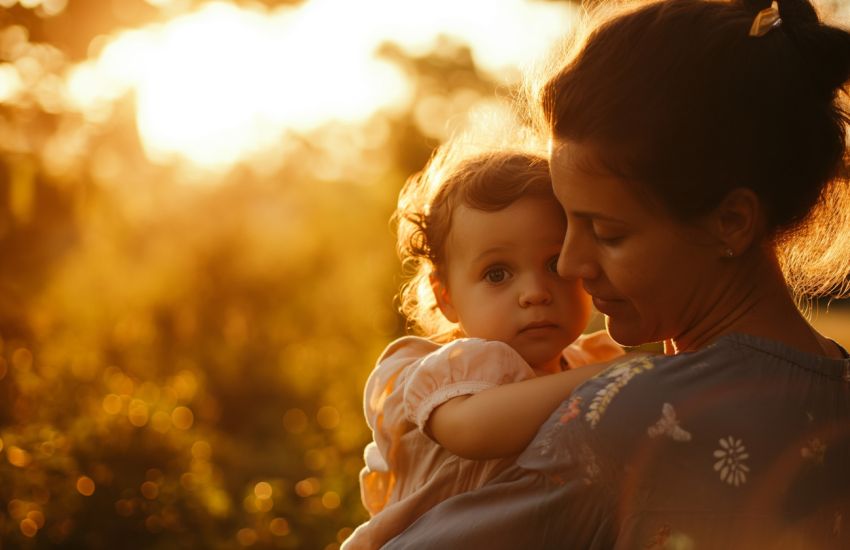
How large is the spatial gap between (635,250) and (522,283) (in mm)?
496

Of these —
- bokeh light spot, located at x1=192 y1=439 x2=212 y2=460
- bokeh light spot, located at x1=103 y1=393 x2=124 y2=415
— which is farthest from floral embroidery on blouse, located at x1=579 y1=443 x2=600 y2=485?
bokeh light spot, located at x1=103 y1=393 x2=124 y2=415

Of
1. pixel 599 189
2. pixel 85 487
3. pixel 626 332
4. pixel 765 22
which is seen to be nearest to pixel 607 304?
pixel 626 332

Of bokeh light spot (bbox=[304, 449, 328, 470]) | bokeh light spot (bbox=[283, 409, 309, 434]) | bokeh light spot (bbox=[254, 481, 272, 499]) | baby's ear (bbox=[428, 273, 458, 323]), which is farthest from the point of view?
bokeh light spot (bbox=[283, 409, 309, 434])

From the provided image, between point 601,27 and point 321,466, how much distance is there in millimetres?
3945

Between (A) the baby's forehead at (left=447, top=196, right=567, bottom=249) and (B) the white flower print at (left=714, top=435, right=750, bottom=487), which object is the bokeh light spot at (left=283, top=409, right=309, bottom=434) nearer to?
(A) the baby's forehead at (left=447, top=196, right=567, bottom=249)

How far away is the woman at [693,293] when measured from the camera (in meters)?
1.59

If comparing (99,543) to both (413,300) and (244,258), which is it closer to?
(413,300)

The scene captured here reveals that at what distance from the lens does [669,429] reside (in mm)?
1576

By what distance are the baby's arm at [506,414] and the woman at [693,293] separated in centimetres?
9

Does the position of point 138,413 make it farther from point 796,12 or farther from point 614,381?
point 796,12

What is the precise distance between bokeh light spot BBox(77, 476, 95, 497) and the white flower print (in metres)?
3.81

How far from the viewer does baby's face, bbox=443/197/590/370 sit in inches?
89.7

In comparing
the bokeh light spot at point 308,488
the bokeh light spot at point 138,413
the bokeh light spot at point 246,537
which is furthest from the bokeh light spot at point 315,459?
the bokeh light spot at point 138,413

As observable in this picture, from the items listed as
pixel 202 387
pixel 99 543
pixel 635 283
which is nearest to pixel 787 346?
pixel 635 283
